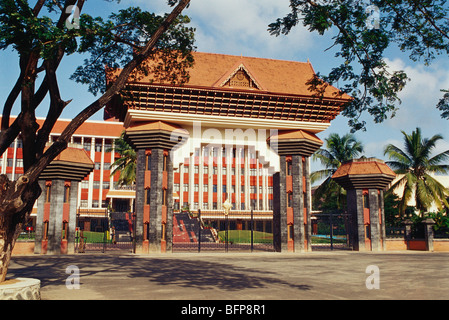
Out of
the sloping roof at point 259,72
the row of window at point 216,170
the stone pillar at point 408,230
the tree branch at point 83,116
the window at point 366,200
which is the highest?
the sloping roof at point 259,72

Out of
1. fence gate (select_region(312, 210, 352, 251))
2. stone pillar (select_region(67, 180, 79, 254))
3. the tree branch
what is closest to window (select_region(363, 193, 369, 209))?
fence gate (select_region(312, 210, 352, 251))

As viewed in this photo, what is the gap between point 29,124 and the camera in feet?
30.7

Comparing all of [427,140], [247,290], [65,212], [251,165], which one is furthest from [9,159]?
[247,290]

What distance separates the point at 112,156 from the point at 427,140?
48.7 meters

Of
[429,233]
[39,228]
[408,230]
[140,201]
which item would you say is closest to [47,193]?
[39,228]

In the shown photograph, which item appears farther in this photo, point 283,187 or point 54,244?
point 283,187

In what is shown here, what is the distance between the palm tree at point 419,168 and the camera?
33.7m

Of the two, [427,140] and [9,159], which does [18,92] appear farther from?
[9,159]

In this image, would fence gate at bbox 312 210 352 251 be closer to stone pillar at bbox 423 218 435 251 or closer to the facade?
the facade

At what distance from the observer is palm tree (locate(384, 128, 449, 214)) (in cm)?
3366

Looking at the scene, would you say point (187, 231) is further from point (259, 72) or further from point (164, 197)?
point (259, 72)

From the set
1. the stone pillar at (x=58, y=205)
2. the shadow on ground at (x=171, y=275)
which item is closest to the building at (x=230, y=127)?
the stone pillar at (x=58, y=205)

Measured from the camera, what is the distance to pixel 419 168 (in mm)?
35531

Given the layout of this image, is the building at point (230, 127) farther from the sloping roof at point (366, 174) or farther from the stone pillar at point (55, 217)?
the sloping roof at point (366, 174)
